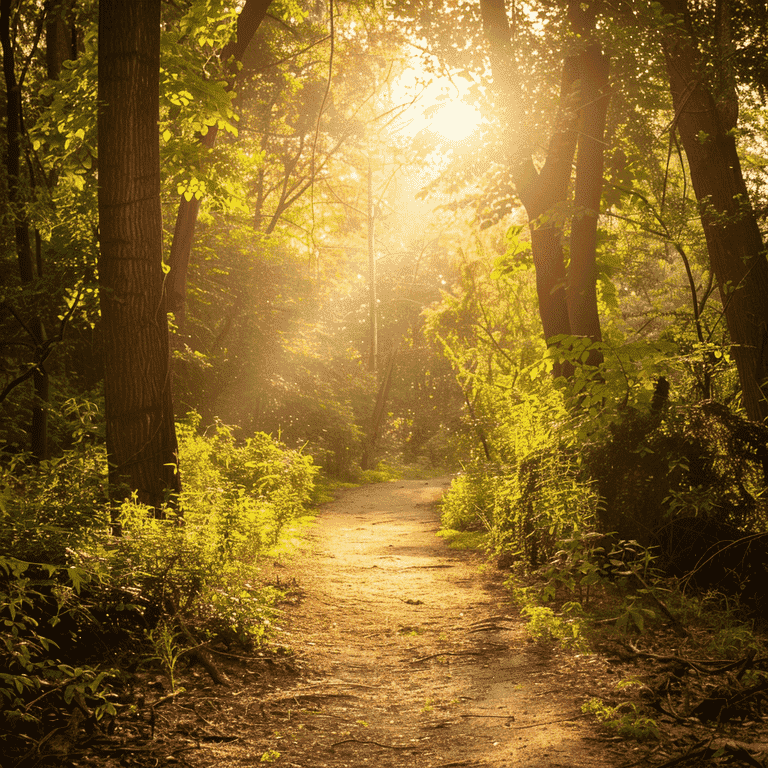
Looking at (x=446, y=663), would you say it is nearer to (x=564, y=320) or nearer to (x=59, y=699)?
(x=59, y=699)

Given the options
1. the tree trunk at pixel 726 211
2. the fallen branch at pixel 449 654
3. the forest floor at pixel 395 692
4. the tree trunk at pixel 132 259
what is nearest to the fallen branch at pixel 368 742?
the forest floor at pixel 395 692

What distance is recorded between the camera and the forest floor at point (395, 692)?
11.5ft

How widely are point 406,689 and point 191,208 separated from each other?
730 cm

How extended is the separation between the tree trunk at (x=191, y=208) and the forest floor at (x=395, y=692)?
426 centimetres

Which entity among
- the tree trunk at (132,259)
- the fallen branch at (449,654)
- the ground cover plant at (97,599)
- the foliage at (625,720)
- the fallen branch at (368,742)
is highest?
the tree trunk at (132,259)

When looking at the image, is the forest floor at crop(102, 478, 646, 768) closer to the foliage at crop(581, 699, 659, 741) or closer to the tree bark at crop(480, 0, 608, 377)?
the foliage at crop(581, 699, 659, 741)

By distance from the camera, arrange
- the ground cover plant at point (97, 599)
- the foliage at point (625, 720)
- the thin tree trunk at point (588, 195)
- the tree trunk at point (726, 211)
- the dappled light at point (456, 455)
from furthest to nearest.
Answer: the thin tree trunk at point (588, 195), the tree trunk at point (726, 211), the dappled light at point (456, 455), the foliage at point (625, 720), the ground cover plant at point (97, 599)

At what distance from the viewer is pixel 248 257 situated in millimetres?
19641

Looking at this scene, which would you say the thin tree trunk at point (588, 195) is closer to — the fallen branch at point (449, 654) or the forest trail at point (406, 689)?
the forest trail at point (406, 689)

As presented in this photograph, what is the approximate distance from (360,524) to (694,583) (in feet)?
26.9

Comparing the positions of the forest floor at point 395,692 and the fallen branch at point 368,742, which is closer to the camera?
the forest floor at point 395,692

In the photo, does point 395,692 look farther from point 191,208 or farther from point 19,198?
point 191,208

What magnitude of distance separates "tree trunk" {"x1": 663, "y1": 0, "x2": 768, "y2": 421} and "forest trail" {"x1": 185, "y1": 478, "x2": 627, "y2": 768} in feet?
13.2

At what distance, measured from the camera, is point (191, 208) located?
9594mm
